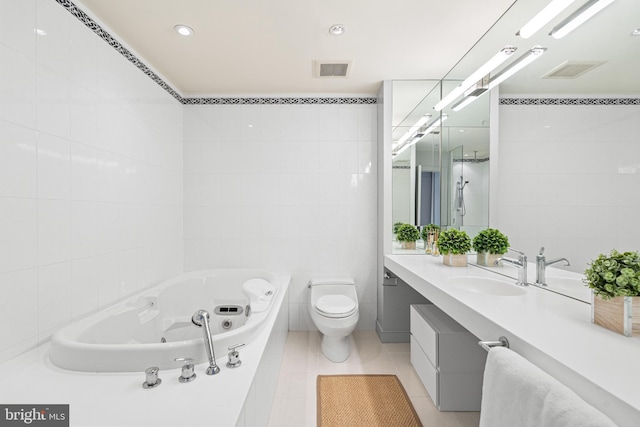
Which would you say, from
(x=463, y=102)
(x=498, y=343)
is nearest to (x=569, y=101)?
(x=463, y=102)

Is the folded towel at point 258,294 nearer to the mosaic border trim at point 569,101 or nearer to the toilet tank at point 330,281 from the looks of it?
the toilet tank at point 330,281

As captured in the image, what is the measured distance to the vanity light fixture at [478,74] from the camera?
1.80 meters

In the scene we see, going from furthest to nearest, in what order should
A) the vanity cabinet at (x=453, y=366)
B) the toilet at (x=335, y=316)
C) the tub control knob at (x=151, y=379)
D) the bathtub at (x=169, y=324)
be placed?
the toilet at (x=335, y=316)
the vanity cabinet at (x=453, y=366)
the bathtub at (x=169, y=324)
the tub control knob at (x=151, y=379)

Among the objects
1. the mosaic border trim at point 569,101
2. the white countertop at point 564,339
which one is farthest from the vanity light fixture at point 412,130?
the white countertop at point 564,339

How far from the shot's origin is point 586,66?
4.18 ft

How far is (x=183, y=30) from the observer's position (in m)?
1.92

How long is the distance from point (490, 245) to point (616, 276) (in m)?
0.98

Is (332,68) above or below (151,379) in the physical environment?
above

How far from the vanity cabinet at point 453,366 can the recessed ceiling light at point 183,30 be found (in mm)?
2373

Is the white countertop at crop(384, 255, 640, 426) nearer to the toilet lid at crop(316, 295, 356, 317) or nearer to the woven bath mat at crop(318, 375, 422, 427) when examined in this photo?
the woven bath mat at crop(318, 375, 422, 427)

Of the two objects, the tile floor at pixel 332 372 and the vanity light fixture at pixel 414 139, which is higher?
the vanity light fixture at pixel 414 139

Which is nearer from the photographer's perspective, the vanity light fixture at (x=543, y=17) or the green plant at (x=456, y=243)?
the vanity light fixture at (x=543, y=17)

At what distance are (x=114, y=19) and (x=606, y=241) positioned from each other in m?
2.77

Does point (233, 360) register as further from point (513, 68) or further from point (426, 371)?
point (513, 68)
